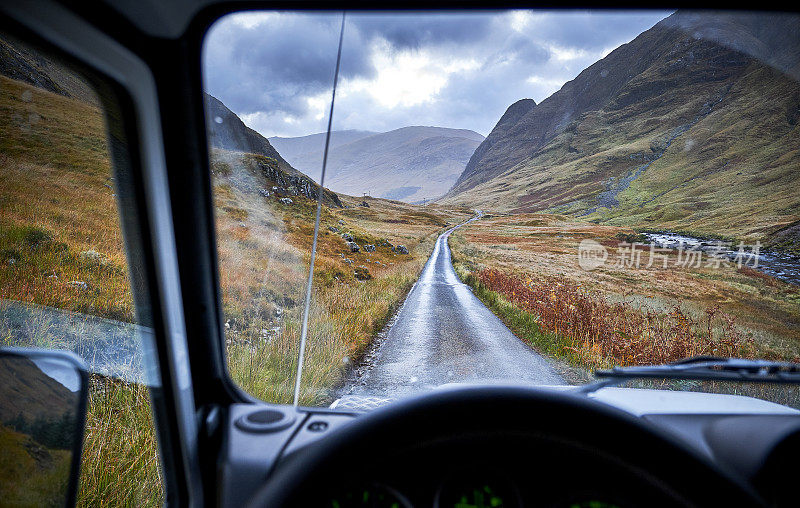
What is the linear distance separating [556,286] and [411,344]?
0.96 metres

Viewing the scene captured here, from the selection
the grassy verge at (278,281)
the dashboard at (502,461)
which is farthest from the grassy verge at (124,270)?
the dashboard at (502,461)

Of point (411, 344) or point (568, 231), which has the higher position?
point (568, 231)

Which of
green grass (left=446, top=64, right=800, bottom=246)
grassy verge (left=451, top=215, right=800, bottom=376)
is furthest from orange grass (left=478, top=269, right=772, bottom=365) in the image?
green grass (left=446, top=64, right=800, bottom=246)

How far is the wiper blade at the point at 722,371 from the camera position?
1.49 meters

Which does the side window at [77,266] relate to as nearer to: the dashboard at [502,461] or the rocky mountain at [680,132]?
the dashboard at [502,461]

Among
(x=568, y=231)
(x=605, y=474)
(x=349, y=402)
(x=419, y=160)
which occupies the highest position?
(x=419, y=160)

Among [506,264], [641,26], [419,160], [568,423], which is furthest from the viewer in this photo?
[419,160]

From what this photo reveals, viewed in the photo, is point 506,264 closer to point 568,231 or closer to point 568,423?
point 568,231

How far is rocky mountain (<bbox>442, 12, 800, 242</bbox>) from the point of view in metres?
1.71

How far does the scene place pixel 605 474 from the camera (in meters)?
1.06

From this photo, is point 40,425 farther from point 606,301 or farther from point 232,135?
point 606,301

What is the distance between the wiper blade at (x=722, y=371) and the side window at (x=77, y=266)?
2.03 meters

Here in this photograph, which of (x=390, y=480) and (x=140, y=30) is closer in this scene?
(x=390, y=480)

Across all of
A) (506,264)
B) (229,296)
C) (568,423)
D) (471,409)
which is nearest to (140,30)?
(229,296)
